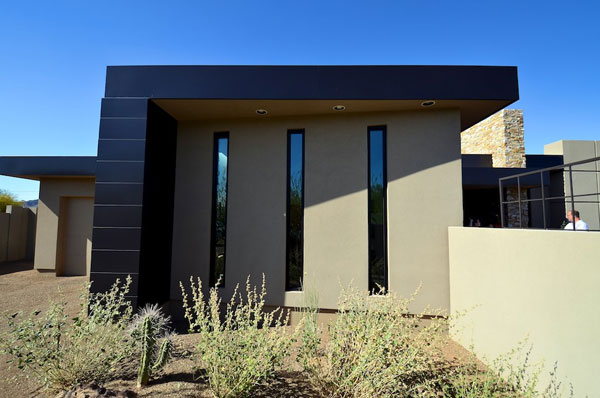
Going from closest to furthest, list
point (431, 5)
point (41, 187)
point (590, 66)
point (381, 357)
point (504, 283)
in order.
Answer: point (381, 357) < point (504, 283) < point (431, 5) < point (41, 187) < point (590, 66)

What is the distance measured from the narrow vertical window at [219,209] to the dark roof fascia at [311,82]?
123 cm

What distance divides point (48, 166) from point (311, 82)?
30.9 feet

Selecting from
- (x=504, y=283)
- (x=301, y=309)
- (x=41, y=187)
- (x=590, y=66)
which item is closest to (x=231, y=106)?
(x=301, y=309)

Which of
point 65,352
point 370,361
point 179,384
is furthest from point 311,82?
point 65,352

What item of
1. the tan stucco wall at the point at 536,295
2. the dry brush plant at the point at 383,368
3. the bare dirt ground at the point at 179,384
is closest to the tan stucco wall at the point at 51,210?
the bare dirt ground at the point at 179,384

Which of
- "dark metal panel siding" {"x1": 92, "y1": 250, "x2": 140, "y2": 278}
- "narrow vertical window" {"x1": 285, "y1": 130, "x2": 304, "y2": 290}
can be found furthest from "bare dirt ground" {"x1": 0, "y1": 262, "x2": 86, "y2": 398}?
"narrow vertical window" {"x1": 285, "y1": 130, "x2": 304, "y2": 290}

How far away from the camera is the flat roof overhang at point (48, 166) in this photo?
8812 millimetres

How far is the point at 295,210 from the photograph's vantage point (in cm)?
562

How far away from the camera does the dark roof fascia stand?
193 inches

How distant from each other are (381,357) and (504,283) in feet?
7.58

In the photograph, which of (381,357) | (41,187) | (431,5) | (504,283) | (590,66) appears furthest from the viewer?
(590,66)

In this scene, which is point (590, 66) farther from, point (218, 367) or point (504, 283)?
point (218, 367)

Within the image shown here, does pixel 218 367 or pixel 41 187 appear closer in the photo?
pixel 218 367

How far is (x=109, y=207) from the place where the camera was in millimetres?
4855
